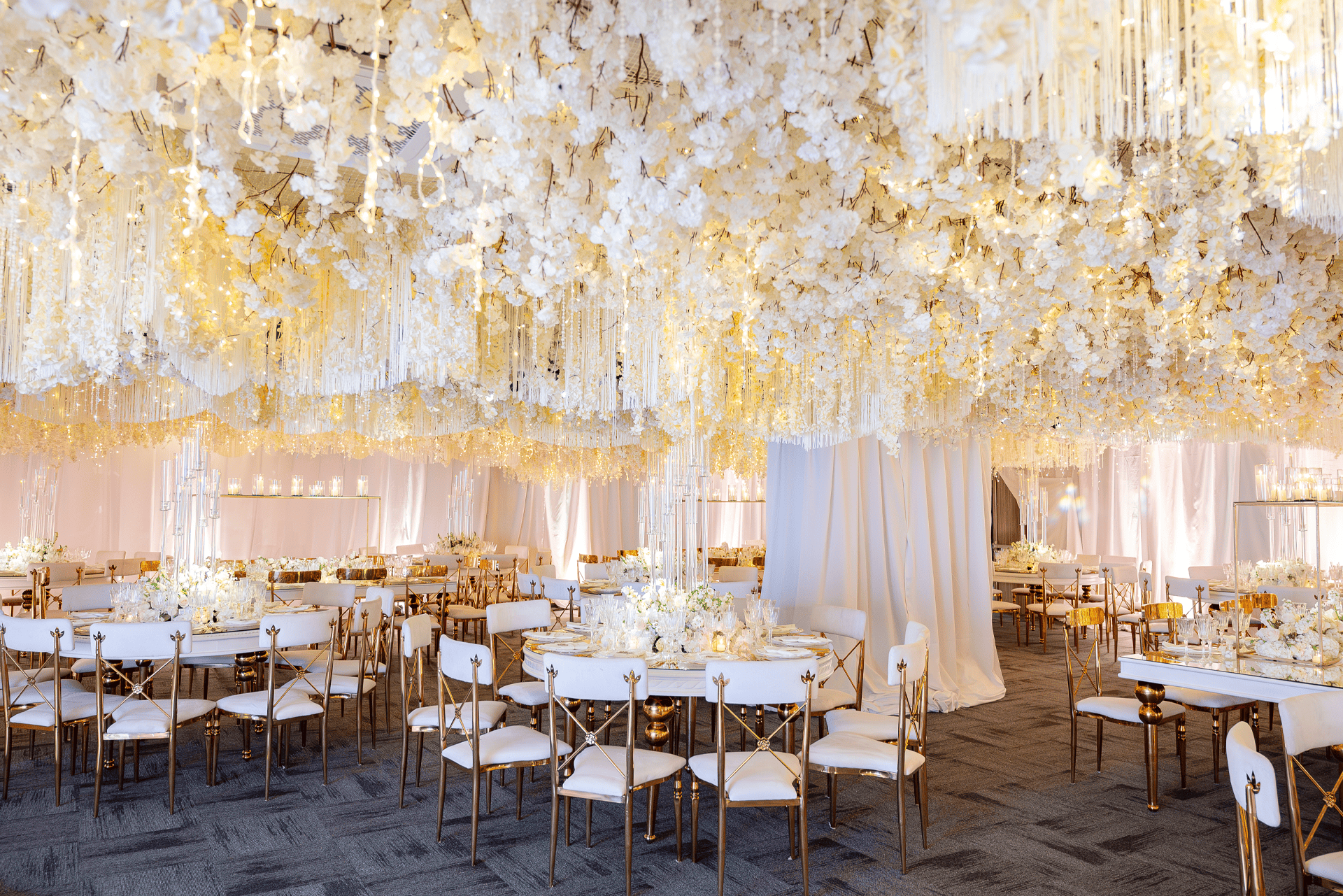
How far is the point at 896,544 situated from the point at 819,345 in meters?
2.90

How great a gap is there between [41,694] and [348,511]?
1029 centimetres

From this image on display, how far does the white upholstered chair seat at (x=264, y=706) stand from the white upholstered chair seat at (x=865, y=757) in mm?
2884

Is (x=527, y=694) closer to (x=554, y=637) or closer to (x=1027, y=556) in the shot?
Result: (x=554, y=637)

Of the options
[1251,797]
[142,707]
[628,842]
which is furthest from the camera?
[142,707]

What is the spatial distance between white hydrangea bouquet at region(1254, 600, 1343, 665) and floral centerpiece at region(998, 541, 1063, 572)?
20.5ft

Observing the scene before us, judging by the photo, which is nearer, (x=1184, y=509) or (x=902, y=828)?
(x=902, y=828)

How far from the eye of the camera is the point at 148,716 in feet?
15.0

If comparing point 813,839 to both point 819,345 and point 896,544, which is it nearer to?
point 819,345

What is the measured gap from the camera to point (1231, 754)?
267 cm

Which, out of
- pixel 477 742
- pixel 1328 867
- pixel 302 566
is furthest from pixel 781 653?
pixel 302 566

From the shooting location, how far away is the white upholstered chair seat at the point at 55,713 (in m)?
4.56

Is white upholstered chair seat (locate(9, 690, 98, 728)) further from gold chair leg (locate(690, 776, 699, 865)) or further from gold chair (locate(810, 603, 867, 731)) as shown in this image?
gold chair (locate(810, 603, 867, 731))

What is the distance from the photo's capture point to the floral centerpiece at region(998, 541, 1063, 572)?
457 inches

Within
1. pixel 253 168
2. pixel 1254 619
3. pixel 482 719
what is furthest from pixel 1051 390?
pixel 253 168
